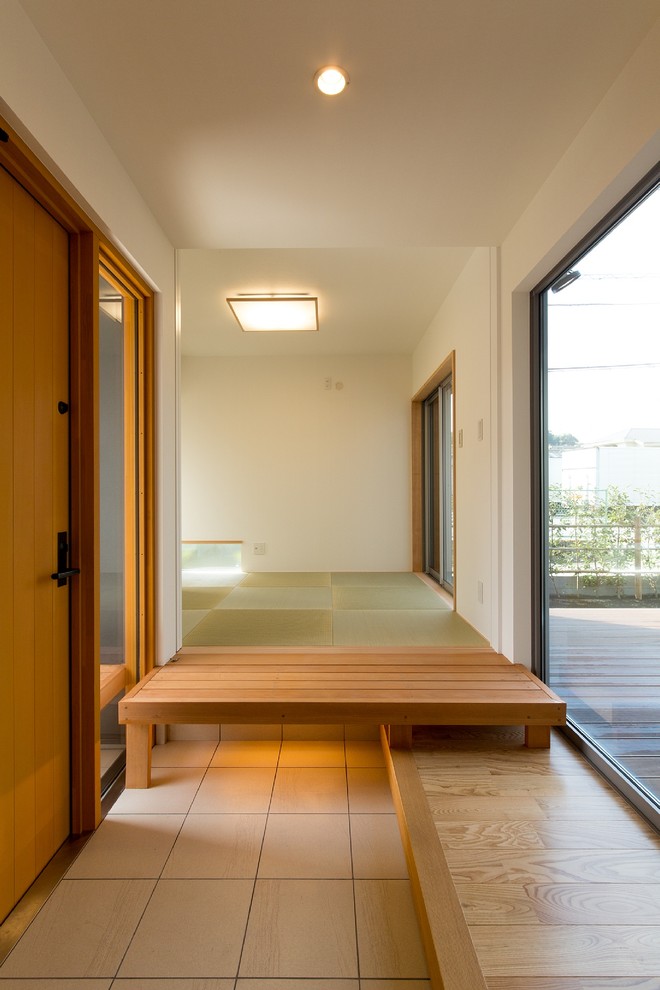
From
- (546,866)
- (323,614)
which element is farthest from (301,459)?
(546,866)

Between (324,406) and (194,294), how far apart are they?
7.33 feet

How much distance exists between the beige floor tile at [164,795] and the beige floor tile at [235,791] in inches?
1.7

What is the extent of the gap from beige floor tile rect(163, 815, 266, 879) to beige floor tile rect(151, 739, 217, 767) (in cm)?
46

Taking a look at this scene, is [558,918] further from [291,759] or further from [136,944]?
[291,759]

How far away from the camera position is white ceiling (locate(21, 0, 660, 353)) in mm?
1577

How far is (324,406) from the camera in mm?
6391

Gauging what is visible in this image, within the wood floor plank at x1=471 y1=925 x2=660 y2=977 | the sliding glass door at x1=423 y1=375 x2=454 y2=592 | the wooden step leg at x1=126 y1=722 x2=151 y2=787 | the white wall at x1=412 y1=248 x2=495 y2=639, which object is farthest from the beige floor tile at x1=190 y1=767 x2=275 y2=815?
the sliding glass door at x1=423 y1=375 x2=454 y2=592

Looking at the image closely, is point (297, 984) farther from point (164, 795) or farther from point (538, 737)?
point (538, 737)

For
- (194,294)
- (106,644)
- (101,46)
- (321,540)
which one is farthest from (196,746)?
(321,540)

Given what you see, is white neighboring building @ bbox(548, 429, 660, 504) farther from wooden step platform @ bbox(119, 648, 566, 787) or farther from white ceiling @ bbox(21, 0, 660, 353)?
white ceiling @ bbox(21, 0, 660, 353)

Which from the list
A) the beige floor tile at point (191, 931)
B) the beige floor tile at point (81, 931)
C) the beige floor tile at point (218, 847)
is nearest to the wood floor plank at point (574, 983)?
the beige floor tile at point (191, 931)

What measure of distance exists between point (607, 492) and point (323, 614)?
2.47m

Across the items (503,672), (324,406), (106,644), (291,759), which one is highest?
(324,406)

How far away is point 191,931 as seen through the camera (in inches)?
62.2
